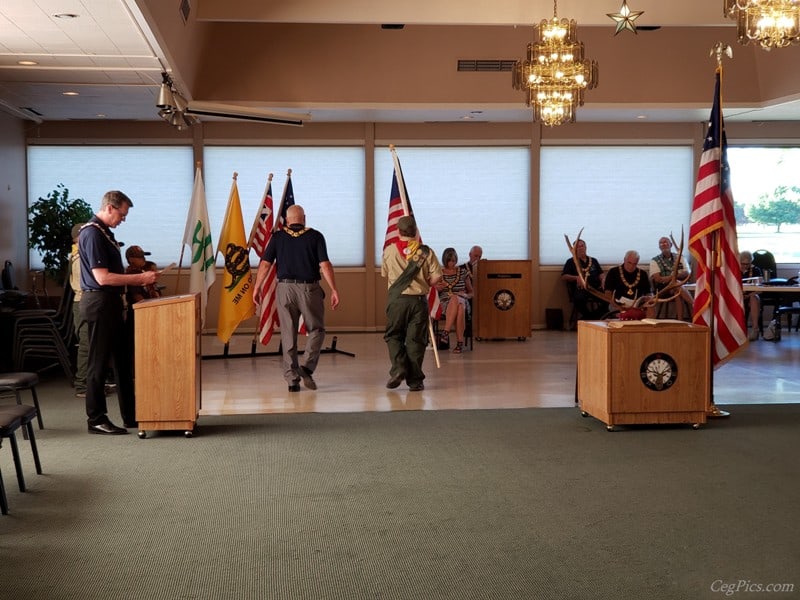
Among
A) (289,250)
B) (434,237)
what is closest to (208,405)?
(289,250)

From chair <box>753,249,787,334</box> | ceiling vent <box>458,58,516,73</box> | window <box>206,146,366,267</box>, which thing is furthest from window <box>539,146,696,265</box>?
window <box>206,146,366,267</box>

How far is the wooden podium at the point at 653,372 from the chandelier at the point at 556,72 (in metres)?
3.36

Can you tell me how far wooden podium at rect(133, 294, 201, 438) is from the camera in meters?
6.58

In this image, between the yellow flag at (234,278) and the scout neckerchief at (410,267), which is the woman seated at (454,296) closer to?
the yellow flag at (234,278)

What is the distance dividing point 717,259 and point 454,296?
16.1 ft

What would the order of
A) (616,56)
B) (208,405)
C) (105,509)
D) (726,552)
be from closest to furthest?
1. (726,552)
2. (105,509)
3. (208,405)
4. (616,56)

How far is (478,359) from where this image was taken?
1114cm

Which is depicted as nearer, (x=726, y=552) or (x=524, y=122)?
(x=726, y=552)

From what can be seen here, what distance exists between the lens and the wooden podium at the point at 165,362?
6582mm

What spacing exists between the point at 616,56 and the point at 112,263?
8611mm

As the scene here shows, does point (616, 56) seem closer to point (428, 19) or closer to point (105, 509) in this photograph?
point (428, 19)

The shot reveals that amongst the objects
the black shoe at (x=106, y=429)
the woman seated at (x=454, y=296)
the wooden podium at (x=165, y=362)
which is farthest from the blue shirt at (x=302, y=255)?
the woman seated at (x=454, y=296)

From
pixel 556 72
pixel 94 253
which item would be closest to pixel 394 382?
pixel 94 253

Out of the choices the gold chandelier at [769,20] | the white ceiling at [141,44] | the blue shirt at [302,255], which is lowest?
the blue shirt at [302,255]
